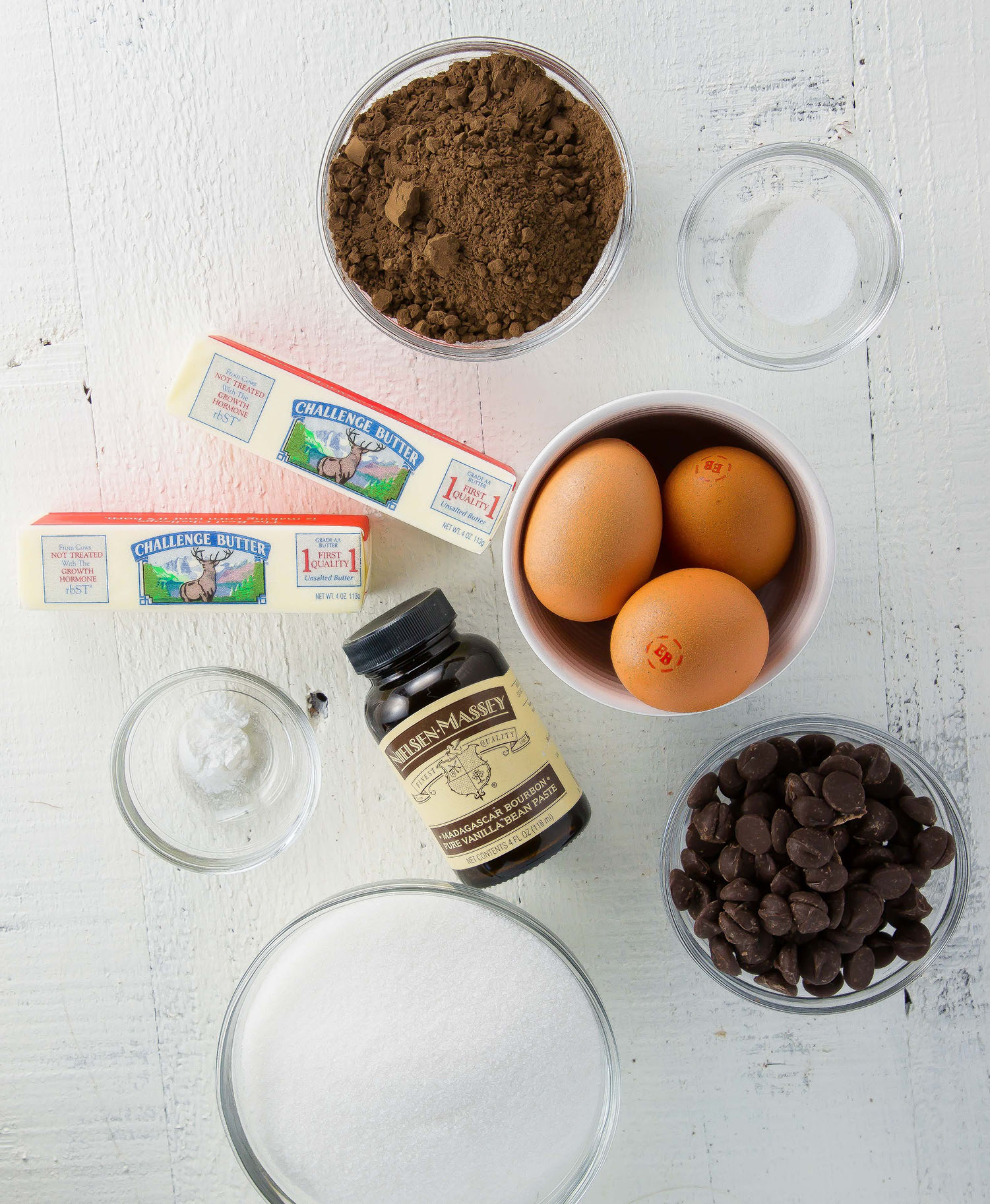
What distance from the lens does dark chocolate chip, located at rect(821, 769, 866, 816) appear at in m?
0.60

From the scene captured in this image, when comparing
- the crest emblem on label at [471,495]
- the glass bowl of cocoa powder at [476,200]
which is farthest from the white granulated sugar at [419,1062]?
the glass bowl of cocoa powder at [476,200]

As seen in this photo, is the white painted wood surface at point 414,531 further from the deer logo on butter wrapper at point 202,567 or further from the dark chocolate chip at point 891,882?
the dark chocolate chip at point 891,882

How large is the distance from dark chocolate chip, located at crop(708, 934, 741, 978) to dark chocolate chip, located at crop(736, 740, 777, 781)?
13 centimetres

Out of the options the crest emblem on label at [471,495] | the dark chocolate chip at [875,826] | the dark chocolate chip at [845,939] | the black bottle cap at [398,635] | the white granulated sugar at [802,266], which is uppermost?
the white granulated sugar at [802,266]

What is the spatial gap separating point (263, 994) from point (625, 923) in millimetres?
334

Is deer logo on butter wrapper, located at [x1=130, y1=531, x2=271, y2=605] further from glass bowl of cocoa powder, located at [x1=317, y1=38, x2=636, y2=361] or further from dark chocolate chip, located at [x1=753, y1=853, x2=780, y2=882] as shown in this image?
dark chocolate chip, located at [x1=753, y1=853, x2=780, y2=882]

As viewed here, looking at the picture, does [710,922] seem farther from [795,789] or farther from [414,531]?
[414,531]

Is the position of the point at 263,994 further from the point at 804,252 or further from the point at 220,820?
the point at 804,252

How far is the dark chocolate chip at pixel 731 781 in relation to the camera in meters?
0.67

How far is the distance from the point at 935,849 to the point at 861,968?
11cm

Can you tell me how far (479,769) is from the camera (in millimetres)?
648

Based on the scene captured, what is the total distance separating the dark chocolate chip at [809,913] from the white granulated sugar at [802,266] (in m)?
0.51

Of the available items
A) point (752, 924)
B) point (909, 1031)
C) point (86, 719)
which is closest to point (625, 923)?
point (752, 924)

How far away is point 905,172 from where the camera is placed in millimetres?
763
